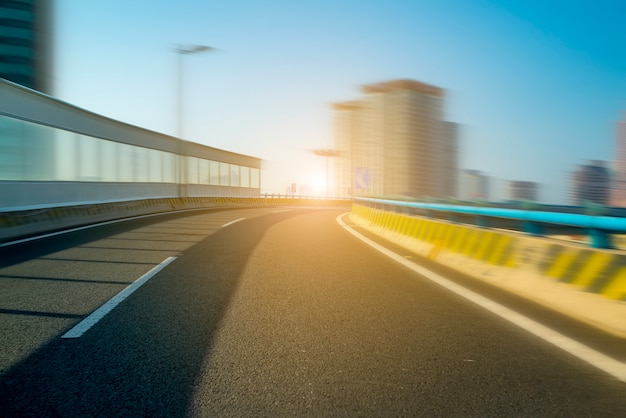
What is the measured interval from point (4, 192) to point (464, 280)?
13486 mm

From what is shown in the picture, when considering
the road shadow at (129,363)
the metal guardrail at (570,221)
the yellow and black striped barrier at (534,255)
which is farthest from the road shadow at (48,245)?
the metal guardrail at (570,221)

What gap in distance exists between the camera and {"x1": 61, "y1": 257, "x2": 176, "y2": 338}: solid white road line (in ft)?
14.8

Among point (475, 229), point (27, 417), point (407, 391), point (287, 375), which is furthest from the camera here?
point (475, 229)

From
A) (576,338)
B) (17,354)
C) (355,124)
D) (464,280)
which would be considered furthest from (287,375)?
(355,124)

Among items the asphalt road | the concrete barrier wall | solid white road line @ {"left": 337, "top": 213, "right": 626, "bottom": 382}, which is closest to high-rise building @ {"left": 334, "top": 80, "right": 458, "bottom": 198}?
the concrete barrier wall

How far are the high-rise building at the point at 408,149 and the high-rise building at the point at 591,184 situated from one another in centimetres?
2248

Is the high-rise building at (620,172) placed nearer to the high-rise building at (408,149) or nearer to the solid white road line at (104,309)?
the solid white road line at (104,309)

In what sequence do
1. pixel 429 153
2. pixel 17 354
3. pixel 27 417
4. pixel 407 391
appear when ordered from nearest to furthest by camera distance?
pixel 27 417 < pixel 407 391 < pixel 17 354 < pixel 429 153

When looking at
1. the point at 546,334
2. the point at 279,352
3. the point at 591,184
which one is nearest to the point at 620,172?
the point at 591,184

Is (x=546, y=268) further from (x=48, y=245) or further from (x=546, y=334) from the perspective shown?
(x=48, y=245)

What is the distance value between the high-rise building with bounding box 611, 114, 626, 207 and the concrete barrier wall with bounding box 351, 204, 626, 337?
2.31 meters

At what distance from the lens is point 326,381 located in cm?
341

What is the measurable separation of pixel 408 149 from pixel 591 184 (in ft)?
103

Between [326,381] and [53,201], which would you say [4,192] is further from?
[326,381]
